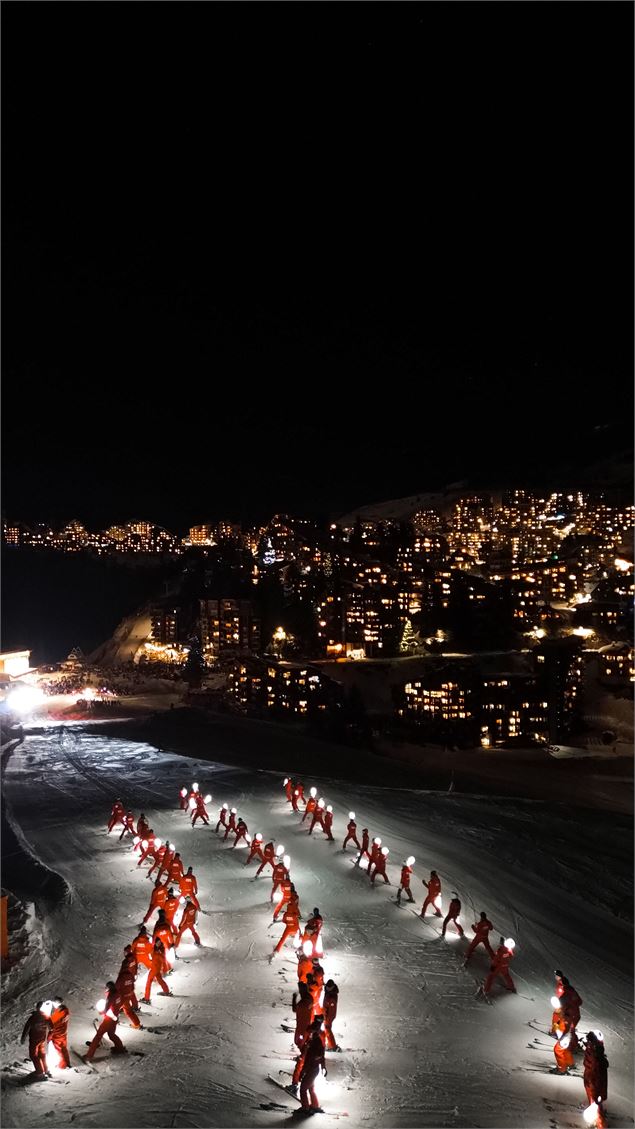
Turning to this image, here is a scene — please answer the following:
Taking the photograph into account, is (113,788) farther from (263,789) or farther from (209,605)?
(209,605)

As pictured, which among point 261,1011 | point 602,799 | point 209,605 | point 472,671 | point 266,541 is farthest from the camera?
point 266,541

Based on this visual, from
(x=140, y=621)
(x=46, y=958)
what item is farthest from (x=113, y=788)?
(x=140, y=621)

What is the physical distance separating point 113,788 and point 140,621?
62532mm

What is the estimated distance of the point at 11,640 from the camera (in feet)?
345

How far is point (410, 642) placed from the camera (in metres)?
66.3

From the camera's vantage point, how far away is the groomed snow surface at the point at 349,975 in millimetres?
7512

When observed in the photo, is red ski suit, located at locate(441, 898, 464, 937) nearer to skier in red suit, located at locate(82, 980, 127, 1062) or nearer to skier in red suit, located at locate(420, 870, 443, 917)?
skier in red suit, located at locate(420, 870, 443, 917)

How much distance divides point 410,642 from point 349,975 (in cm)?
5633

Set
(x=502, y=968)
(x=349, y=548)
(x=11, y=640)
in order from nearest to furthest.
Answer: (x=502, y=968), (x=349, y=548), (x=11, y=640)

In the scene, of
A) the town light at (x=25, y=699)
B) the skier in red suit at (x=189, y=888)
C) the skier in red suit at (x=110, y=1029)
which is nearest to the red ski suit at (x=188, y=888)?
the skier in red suit at (x=189, y=888)

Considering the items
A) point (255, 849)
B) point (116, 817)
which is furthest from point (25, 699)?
point (255, 849)

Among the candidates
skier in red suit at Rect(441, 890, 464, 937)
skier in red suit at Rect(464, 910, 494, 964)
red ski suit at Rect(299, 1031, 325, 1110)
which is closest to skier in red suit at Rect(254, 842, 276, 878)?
skier in red suit at Rect(441, 890, 464, 937)

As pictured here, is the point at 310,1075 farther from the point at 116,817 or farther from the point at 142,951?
the point at 116,817

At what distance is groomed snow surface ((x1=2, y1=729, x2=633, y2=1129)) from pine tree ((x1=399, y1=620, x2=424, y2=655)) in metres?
43.7
